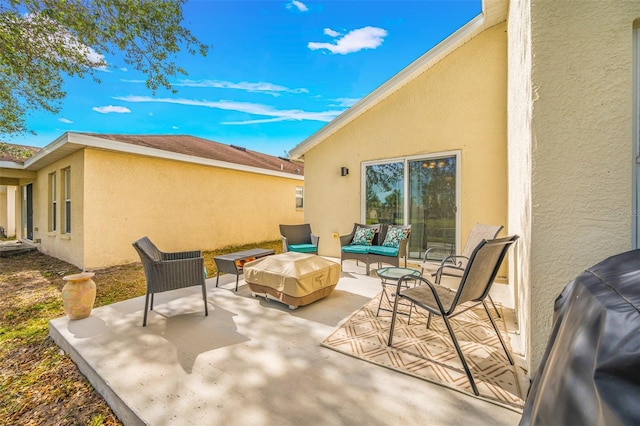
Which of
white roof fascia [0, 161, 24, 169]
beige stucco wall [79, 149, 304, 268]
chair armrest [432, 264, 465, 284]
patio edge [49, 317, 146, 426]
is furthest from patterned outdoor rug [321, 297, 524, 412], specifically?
white roof fascia [0, 161, 24, 169]

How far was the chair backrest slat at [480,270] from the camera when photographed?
83.0 inches

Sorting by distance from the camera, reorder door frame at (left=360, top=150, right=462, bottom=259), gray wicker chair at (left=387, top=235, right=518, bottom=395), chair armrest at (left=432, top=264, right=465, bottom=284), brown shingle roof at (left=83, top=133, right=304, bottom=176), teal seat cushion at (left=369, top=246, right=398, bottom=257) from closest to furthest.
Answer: gray wicker chair at (left=387, top=235, right=518, bottom=395) < chair armrest at (left=432, top=264, right=465, bottom=284) < teal seat cushion at (left=369, top=246, right=398, bottom=257) < door frame at (left=360, top=150, right=462, bottom=259) < brown shingle roof at (left=83, top=133, right=304, bottom=176)

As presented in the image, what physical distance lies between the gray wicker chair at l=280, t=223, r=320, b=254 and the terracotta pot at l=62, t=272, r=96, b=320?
11.5 feet

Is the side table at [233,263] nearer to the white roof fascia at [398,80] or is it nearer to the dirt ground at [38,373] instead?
the dirt ground at [38,373]

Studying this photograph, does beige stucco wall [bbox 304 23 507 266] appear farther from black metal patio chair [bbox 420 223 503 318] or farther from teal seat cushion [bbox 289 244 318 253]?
teal seat cushion [bbox 289 244 318 253]

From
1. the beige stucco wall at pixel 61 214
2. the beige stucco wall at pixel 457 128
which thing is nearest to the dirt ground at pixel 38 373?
the beige stucco wall at pixel 61 214

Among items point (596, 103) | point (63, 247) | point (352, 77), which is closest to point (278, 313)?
→ point (596, 103)

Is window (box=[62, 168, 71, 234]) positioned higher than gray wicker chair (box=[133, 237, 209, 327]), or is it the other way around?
window (box=[62, 168, 71, 234])

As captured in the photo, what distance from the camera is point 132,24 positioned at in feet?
14.9

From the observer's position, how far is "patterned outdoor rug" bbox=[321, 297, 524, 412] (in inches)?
81.2

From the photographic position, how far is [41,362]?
106 inches

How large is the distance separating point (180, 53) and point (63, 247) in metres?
6.42

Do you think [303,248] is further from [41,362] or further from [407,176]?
[41,362]

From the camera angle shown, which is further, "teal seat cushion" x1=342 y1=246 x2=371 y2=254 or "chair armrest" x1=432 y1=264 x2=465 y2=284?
"teal seat cushion" x1=342 y1=246 x2=371 y2=254
